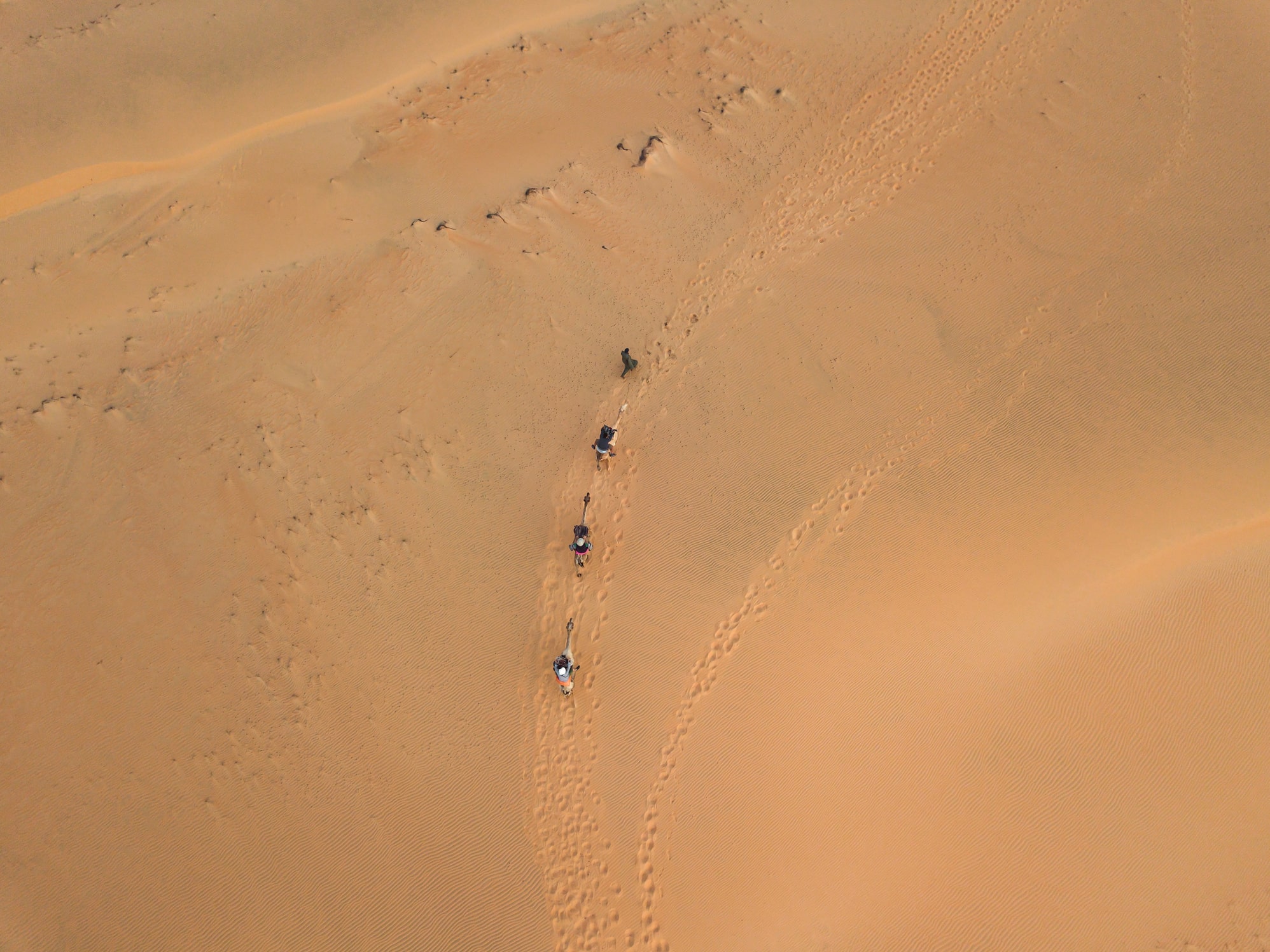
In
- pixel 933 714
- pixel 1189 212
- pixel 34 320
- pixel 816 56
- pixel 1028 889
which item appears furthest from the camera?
pixel 816 56

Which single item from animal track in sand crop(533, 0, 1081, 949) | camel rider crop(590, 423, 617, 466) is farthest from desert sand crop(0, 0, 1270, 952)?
camel rider crop(590, 423, 617, 466)

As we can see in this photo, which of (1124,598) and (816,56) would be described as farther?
(816,56)

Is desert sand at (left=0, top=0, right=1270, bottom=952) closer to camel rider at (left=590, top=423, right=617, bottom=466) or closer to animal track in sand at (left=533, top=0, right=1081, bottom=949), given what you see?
animal track in sand at (left=533, top=0, right=1081, bottom=949)

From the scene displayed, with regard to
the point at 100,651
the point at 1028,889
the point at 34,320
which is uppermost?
the point at 34,320

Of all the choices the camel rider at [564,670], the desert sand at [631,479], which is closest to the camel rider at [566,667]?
the camel rider at [564,670]

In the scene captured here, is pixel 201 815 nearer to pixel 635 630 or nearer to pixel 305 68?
pixel 635 630

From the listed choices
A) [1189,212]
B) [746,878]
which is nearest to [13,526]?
[746,878]

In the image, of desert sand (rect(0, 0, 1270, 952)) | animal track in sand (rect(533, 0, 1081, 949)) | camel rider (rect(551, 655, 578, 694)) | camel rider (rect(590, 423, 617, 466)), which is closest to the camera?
desert sand (rect(0, 0, 1270, 952))

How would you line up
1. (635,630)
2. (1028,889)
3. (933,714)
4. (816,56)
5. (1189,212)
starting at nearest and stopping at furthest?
(1028,889)
(933,714)
(635,630)
(1189,212)
(816,56)
